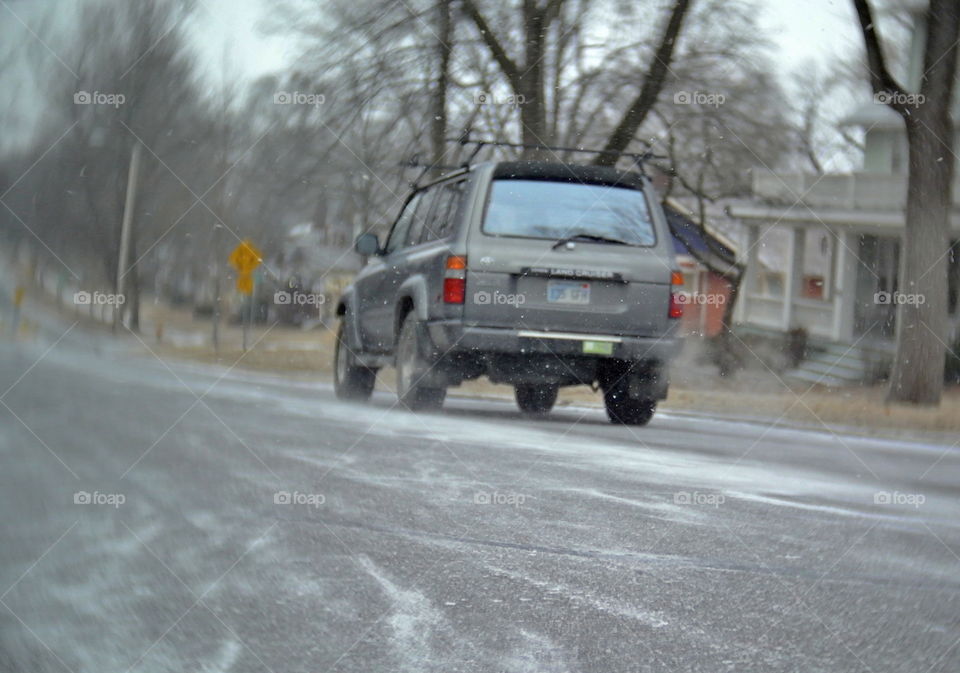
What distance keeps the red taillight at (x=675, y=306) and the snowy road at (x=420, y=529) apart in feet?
0.67

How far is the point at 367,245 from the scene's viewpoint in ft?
4.03

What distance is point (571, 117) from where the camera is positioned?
1229 mm

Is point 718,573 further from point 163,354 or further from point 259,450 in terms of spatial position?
point 163,354

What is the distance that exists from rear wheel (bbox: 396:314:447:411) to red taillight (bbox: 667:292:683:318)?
0.94ft

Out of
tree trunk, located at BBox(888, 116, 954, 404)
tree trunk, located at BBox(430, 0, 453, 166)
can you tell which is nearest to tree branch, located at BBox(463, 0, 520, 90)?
tree trunk, located at BBox(430, 0, 453, 166)

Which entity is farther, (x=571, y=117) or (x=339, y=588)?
(x=339, y=588)

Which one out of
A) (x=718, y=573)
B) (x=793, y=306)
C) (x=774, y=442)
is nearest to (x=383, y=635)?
(x=718, y=573)

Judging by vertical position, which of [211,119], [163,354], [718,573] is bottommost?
[718,573]

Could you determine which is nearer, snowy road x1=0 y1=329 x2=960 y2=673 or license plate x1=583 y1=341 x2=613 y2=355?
license plate x1=583 y1=341 x2=613 y2=355

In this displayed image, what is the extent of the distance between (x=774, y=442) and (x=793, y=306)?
172mm

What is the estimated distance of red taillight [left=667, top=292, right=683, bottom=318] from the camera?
3.80 ft

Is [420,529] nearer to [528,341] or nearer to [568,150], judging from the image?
[528,341]

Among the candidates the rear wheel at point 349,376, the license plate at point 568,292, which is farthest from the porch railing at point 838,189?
the rear wheel at point 349,376

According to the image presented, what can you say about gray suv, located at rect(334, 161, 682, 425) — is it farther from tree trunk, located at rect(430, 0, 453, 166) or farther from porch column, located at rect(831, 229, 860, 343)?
porch column, located at rect(831, 229, 860, 343)
